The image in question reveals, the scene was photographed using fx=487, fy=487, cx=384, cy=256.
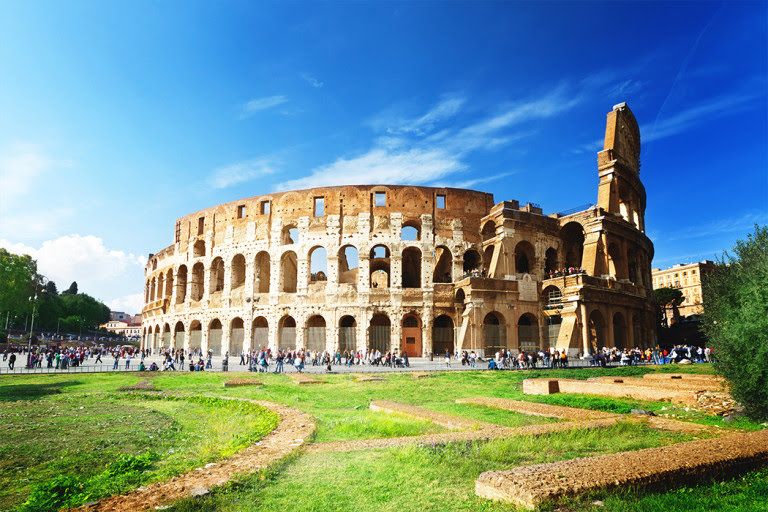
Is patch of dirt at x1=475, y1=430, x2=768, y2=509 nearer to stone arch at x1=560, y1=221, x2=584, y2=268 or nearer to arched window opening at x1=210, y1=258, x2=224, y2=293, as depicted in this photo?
stone arch at x1=560, y1=221, x2=584, y2=268

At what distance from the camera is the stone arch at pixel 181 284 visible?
4188 cm

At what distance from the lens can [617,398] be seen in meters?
12.1

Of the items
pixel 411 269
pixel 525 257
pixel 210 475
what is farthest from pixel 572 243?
pixel 210 475

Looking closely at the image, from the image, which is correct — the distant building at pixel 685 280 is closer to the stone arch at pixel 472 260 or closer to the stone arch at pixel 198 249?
the stone arch at pixel 472 260

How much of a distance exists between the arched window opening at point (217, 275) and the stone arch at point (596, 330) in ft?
90.8

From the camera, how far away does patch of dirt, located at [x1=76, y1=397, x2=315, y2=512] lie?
4.20m

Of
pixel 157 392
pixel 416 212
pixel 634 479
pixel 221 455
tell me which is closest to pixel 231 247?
pixel 416 212

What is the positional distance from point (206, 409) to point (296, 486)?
7768 mm

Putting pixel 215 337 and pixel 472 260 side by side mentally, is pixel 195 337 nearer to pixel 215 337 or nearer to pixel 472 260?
pixel 215 337

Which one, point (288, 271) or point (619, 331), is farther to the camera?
point (288, 271)

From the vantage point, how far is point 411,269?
3750 centimetres

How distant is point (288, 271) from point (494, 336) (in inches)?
624

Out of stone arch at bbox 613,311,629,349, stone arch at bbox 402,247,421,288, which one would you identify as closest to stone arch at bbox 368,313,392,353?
stone arch at bbox 402,247,421,288

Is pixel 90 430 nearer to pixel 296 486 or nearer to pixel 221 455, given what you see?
pixel 221 455
